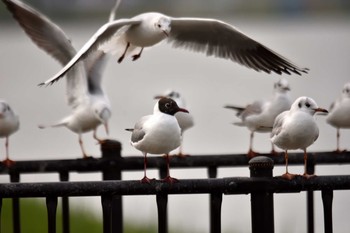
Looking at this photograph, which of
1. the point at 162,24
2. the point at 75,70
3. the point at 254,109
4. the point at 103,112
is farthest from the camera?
the point at 103,112

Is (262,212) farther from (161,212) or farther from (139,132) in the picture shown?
(139,132)

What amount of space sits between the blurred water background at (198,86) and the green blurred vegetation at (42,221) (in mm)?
125

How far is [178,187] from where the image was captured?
→ 8.86 feet

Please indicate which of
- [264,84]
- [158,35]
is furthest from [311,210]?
[264,84]

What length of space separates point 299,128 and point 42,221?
2.90 metres

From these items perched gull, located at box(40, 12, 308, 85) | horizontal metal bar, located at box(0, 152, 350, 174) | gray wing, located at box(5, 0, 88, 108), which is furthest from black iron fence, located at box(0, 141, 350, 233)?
gray wing, located at box(5, 0, 88, 108)

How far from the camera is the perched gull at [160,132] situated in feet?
11.4

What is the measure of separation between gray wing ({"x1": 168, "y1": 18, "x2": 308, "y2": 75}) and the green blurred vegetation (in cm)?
131

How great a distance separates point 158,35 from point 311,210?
4.87 ft

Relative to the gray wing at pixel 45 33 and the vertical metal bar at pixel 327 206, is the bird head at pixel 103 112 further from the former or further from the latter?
the vertical metal bar at pixel 327 206

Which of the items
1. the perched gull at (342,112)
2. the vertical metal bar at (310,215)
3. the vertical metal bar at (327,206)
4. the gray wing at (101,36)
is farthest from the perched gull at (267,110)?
the vertical metal bar at (327,206)

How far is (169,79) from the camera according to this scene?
57.5 feet

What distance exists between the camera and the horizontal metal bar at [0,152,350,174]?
3.64 metres

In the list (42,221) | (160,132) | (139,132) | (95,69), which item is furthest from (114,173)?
(42,221)
